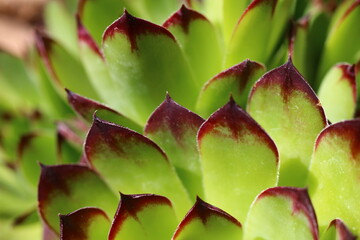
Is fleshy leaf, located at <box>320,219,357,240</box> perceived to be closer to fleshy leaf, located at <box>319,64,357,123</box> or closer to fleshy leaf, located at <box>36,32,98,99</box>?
fleshy leaf, located at <box>319,64,357,123</box>

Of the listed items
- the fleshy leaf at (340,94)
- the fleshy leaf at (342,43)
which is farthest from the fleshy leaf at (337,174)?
the fleshy leaf at (342,43)

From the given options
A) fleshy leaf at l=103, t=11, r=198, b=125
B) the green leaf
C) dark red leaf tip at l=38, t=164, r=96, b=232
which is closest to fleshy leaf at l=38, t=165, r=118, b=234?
dark red leaf tip at l=38, t=164, r=96, b=232

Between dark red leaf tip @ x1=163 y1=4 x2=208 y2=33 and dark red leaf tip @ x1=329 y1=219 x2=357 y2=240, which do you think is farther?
dark red leaf tip @ x1=163 y1=4 x2=208 y2=33

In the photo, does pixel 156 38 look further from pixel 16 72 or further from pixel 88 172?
pixel 16 72

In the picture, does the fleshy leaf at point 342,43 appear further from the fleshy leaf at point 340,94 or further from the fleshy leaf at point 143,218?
the fleshy leaf at point 143,218

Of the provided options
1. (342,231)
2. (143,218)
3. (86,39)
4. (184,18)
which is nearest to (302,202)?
(342,231)

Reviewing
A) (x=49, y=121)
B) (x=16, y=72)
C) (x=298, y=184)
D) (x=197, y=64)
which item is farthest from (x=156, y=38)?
(x=16, y=72)

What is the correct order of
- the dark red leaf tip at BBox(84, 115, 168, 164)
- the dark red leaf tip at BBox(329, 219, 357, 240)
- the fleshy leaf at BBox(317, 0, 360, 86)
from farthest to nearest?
the fleshy leaf at BBox(317, 0, 360, 86)
the dark red leaf tip at BBox(84, 115, 168, 164)
the dark red leaf tip at BBox(329, 219, 357, 240)

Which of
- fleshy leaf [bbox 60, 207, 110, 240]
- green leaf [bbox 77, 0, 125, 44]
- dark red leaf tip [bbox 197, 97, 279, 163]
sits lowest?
fleshy leaf [bbox 60, 207, 110, 240]
